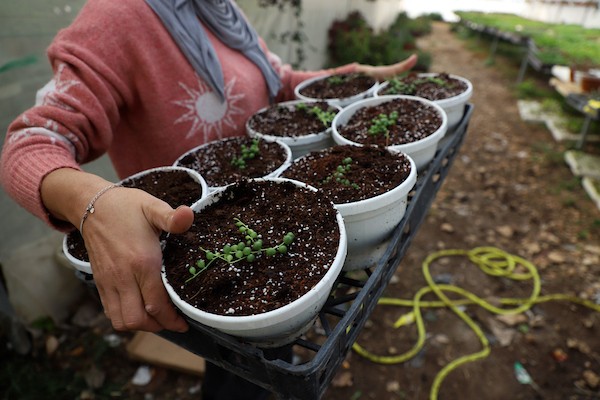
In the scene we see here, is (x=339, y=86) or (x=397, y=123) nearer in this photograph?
(x=397, y=123)

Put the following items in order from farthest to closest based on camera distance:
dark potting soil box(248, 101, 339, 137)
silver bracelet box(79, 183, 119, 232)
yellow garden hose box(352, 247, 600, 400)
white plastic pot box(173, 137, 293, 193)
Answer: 1. yellow garden hose box(352, 247, 600, 400)
2. dark potting soil box(248, 101, 339, 137)
3. white plastic pot box(173, 137, 293, 193)
4. silver bracelet box(79, 183, 119, 232)

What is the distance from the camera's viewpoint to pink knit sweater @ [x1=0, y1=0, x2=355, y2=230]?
1.08 meters

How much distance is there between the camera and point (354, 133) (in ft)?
5.24

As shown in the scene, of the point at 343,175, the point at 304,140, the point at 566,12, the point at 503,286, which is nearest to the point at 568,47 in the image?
the point at 503,286

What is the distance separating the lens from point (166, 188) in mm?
1264

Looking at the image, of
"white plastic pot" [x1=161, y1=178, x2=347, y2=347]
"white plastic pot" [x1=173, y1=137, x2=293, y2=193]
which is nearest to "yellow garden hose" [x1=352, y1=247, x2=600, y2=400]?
"white plastic pot" [x1=173, y1=137, x2=293, y2=193]

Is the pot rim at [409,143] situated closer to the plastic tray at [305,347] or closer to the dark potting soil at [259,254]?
the plastic tray at [305,347]

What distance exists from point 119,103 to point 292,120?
2.38 feet

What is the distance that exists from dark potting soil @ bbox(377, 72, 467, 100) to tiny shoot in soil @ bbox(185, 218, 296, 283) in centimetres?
135

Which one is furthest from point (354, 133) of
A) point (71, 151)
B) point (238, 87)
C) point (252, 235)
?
point (71, 151)

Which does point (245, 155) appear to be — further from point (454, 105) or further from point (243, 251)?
point (454, 105)

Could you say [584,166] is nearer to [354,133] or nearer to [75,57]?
[354,133]

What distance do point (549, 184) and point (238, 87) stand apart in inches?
171

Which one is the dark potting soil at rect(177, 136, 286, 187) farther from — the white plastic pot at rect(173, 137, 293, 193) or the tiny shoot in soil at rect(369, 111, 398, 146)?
the tiny shoot in soil at rect(369, 111, 398, 146)
